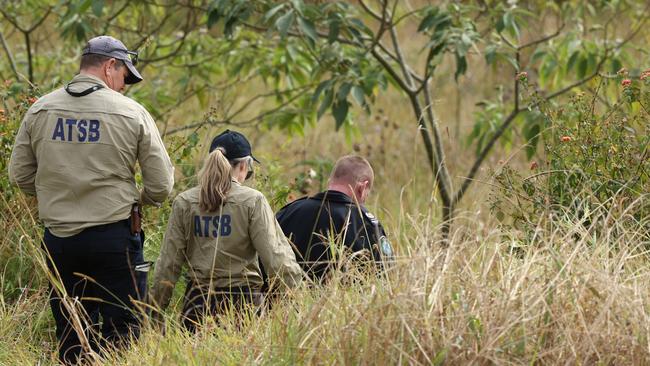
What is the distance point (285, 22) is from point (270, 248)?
2.28 meters

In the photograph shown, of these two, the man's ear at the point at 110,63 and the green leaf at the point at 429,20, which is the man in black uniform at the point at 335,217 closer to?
the man's ear at the point at 110,63

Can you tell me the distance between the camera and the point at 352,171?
19.0ft

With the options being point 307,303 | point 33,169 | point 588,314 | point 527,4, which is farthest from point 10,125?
point 527,4

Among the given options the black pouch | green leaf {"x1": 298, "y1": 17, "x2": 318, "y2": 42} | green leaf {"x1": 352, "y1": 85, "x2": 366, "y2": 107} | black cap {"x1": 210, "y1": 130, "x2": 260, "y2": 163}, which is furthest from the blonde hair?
green leaf {"x1": 352, "y1": 85, "x2": 366, "y2": 107}

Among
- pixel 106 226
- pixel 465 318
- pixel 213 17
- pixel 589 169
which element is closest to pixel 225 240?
pixel 106 226

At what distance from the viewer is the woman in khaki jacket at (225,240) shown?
522 centimetres

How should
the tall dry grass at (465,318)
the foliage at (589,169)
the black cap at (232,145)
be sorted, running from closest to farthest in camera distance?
1. the tall dry grass at (465,318)
2. the black cap at (232,145)
3. the foliage at (589,169)

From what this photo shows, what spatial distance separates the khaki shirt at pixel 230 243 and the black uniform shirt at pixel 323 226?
0.41 meters

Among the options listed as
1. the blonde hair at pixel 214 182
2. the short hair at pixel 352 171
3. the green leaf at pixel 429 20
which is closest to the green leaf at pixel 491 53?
the green leaf at pixel 429 20

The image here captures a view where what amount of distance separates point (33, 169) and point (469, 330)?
238cm

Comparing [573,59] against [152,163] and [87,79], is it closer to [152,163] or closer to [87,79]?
[152,163]

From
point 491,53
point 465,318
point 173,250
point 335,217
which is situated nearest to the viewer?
point 465,318

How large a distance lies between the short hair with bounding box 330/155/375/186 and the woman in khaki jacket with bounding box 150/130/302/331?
0.57m

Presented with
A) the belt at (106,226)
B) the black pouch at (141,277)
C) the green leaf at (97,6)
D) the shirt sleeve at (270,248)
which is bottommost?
the black pouch at (141,277)
